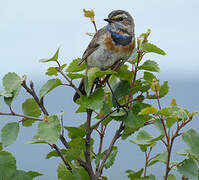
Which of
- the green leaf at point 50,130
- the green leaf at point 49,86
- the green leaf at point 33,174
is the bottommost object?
the green leaf at point 33,174

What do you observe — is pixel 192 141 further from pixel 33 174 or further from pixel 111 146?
pixel 33 174

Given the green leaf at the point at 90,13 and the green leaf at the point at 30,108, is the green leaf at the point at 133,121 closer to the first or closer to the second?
the green leaf at the point at 30,108

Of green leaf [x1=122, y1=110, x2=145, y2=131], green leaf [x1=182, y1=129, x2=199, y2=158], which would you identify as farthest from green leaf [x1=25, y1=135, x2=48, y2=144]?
green leaf [x1=182, y1=129, x2=199, y2=158]

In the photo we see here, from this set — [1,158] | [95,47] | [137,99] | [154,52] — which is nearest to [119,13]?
[95,47]

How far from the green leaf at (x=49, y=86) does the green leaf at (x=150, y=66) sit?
1.29 feet

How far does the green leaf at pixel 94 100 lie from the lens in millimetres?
1303

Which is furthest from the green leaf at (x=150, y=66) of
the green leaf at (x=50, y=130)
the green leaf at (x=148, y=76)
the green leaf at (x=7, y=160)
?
the green leaf at (x=7, y=160)

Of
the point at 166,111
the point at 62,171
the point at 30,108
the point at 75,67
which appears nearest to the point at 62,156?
the point at 62,171

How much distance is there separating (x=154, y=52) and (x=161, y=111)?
0.40 meters

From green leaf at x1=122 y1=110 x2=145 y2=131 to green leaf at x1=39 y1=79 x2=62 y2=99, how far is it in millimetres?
351

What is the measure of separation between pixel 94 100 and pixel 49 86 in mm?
209

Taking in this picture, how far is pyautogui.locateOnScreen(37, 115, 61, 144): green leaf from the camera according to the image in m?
1.25

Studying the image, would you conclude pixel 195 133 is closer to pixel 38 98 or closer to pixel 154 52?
pixel 154 52

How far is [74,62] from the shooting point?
5.23 feet
